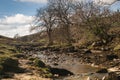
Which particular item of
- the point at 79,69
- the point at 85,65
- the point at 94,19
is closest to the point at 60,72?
the point at 79,69

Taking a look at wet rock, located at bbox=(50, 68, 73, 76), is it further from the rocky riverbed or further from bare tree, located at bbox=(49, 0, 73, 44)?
bare tree, located at bbox=(49, 0, 73, 44)

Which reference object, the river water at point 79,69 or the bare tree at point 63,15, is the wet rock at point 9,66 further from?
the bare tree at point 63,15

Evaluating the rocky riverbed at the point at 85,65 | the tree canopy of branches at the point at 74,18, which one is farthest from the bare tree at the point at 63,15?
the rocky riverbed at the point at 85,65

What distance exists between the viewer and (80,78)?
908 inches

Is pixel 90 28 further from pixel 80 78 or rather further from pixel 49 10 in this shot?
pixel 80 78

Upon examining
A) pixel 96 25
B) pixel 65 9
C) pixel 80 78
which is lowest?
pixel 80 78

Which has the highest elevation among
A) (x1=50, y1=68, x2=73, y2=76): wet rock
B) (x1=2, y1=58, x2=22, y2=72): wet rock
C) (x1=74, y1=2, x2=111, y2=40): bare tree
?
(x1=74, y1=2, x2=111, y2=40): bare tree

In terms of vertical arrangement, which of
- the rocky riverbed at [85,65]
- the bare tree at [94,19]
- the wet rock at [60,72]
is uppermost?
the bare tree at [94,19]

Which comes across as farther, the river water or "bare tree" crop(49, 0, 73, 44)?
"bare tree" crop(49, 0, 73, 44)

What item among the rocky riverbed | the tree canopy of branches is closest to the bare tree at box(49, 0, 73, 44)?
the tree canopy of branches

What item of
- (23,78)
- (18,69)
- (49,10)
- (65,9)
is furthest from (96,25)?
(23,78)

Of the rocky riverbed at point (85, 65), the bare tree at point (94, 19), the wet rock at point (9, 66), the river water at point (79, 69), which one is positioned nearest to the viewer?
the river water at point (79, 69)

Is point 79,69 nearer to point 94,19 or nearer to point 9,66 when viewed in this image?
point 9,66

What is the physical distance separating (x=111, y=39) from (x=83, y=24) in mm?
6622
